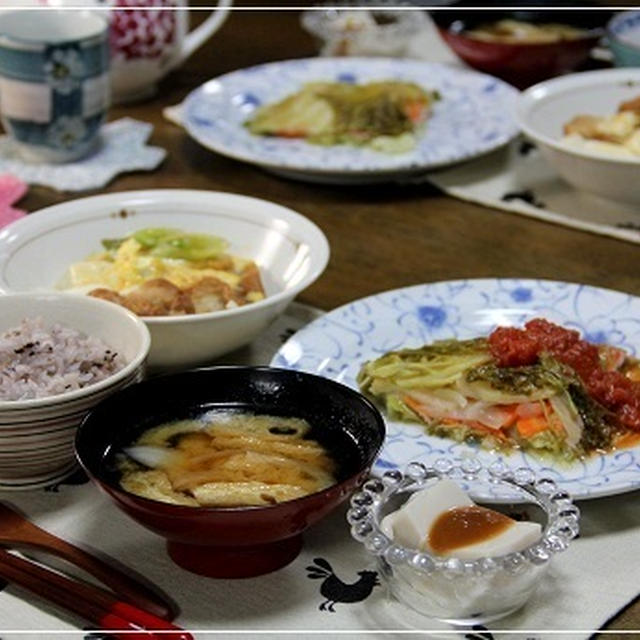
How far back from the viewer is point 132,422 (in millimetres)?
1202

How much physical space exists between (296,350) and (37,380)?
0.29 metres

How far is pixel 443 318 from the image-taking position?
1.51 m

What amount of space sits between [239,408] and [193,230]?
0.47 m

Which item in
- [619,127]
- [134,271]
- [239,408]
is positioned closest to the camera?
[239,408]

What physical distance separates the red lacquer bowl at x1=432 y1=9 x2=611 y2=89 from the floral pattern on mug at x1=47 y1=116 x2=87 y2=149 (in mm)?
708

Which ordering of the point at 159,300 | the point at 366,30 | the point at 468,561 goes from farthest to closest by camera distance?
the point at 366,30
the point at 159,300
the point at 468,561

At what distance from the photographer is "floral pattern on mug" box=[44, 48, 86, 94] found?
2.01 meters

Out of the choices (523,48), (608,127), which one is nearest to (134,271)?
(608,127)

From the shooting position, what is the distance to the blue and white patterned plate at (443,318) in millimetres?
1416

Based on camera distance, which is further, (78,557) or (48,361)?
(48,361)

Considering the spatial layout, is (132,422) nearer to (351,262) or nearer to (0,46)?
(351,262)

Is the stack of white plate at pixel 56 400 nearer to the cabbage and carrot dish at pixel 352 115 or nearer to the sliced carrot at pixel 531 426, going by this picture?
the sliced carrot at pixel 531 426

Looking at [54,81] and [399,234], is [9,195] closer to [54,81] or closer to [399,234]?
[54,81]

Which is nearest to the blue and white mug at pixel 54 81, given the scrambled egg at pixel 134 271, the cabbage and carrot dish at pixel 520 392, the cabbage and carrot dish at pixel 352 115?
the cabbage and carrot dish at pixel 352 115
